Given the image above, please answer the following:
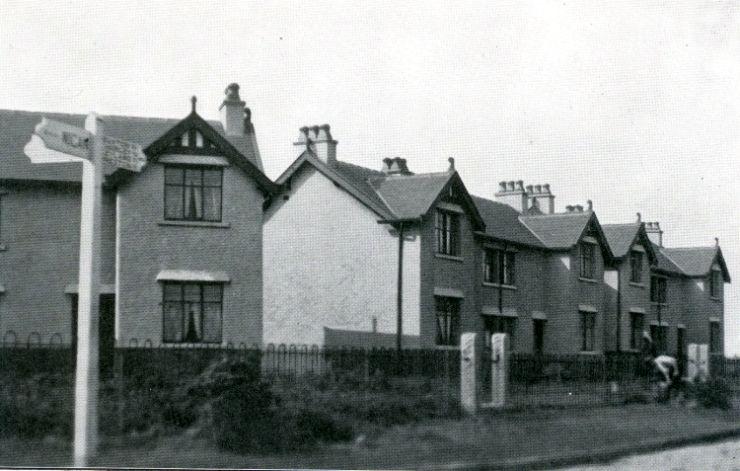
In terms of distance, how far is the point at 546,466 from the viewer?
1177cm

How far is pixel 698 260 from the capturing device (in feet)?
159

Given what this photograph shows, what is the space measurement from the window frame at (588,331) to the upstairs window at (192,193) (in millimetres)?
19428

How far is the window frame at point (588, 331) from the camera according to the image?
38.9 m

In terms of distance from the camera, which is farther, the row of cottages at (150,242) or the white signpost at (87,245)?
the row of cottages at (150,242)

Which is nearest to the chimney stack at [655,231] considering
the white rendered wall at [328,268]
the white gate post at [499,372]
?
the white rendered wall at [328,268]

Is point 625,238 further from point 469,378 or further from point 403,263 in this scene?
point 469,378

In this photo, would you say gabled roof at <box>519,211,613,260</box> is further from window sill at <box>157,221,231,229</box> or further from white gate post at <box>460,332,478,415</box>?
white gate post at <box>460,332,478,415</box>

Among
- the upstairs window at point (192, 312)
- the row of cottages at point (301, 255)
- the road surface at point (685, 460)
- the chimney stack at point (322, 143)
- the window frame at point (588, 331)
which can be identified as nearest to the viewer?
the road surface at point (685, 460)

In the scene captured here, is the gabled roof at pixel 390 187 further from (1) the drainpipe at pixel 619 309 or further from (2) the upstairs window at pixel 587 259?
(1) the drainpipe at pixel 619 309

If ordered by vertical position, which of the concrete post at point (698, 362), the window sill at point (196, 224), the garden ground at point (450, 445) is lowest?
the garden ground at point (450, 445)

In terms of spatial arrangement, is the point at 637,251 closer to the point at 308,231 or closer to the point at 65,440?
the point at 308,231

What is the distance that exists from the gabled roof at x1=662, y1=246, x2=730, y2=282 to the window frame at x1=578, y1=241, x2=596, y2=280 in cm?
1072

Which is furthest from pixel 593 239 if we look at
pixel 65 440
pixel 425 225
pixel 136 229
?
pixel 65 440

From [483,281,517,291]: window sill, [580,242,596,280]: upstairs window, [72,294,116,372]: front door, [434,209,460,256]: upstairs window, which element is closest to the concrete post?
[434,209,460,256]: upstairs window
